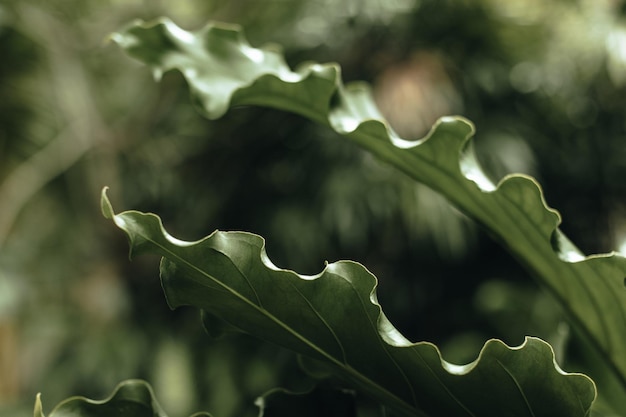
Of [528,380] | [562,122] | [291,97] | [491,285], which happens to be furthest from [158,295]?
[528,380]

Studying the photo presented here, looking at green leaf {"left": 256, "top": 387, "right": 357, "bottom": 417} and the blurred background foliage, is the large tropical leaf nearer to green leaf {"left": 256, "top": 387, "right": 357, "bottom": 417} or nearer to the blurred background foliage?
green leaf {"left": 256, "top": 387, "right": 357, "bottom": 417}

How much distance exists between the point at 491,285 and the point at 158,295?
2.72ft

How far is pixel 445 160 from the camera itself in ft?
1.34

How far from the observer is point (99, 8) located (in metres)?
2.09

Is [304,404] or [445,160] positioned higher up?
[445,160]

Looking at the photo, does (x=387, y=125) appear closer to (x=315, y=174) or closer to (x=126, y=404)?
(x=126, y=404)

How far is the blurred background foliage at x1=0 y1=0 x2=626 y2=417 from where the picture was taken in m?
1.56

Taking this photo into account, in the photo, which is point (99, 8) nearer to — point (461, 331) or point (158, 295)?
point (158, 295)

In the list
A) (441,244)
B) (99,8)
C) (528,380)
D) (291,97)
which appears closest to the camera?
(528,380)

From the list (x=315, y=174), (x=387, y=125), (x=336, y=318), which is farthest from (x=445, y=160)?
(x=315, y=174)

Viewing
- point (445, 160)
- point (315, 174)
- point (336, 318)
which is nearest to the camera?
point (336, 318)

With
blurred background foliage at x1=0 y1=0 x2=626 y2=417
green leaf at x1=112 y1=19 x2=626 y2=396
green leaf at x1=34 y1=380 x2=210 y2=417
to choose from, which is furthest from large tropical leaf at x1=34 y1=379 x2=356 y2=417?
blurred background foliage at x1=0 y1=0 x2=626 y2=417

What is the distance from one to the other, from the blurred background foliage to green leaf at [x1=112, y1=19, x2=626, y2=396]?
97cm

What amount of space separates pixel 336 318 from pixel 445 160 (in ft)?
0.48
